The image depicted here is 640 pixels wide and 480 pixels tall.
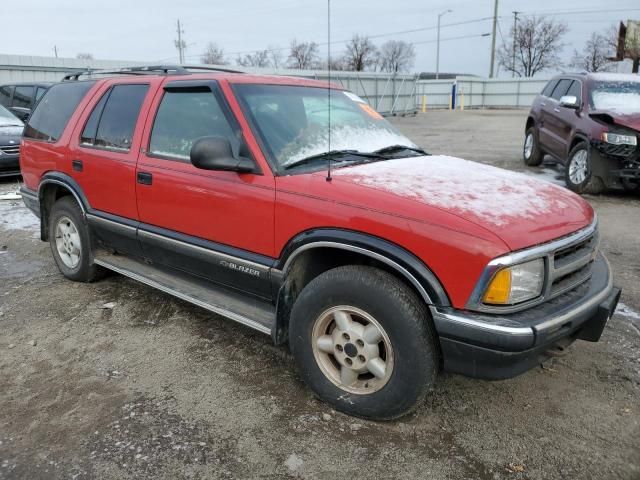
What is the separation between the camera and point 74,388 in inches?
127

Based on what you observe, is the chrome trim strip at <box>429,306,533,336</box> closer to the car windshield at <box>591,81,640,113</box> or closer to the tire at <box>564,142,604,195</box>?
the tire at <box>564,142,604,195</box>

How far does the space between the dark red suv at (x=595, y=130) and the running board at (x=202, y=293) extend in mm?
6476

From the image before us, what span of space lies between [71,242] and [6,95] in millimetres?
10554

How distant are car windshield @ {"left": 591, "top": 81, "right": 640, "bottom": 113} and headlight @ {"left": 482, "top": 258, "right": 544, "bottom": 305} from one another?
22.2ft

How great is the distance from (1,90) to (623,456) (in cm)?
1495

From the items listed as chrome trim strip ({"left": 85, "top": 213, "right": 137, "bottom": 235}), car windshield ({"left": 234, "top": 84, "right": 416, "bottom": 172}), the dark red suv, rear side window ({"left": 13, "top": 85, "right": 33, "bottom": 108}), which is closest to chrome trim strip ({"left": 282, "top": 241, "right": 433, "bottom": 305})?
car windshield ({"left": 234, "top": 84, "right": 416, "bottom": 172})

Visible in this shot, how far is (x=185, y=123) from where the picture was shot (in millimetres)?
3711

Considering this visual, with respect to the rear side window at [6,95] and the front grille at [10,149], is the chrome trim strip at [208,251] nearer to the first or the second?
the front grille at [10,149]

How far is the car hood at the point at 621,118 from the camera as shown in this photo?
7.53 meters

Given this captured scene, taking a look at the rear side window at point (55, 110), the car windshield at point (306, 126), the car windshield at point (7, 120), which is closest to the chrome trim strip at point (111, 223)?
the rear side window at point (55, 110)

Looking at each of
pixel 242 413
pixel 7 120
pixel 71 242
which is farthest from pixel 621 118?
pixel 7 120

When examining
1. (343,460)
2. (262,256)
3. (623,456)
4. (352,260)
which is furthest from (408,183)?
(623,456)

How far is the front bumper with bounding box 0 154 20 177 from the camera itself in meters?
9.63

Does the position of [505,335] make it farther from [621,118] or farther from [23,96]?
[23,96]
